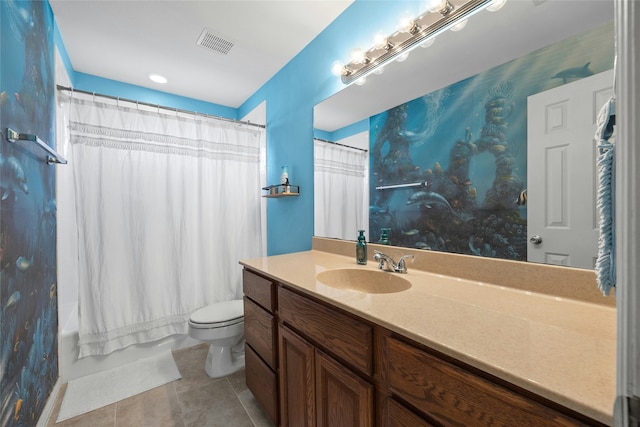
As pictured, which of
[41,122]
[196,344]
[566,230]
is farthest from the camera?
[196,344]

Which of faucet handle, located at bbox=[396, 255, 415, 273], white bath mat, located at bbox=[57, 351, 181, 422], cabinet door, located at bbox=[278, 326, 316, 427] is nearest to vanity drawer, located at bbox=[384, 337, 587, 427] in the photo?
cabinet door, located at bbox=[278, 326, 316, 427]

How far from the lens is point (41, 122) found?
141cm

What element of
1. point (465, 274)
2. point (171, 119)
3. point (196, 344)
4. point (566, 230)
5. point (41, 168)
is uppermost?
point (171, 119)

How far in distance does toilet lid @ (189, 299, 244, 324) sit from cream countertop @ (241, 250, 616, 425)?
1.04 metres

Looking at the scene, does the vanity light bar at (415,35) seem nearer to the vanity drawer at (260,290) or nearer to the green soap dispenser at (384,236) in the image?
the green soap dispenser at (384,236)

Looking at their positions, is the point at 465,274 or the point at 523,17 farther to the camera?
the point at 465,274

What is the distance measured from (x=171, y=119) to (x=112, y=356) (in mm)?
1917

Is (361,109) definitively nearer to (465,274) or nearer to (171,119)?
(465,274)

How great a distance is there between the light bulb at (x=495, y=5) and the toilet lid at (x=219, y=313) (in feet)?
7.10

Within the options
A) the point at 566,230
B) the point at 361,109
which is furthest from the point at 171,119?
the point at 566,230

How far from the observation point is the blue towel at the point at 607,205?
42cm

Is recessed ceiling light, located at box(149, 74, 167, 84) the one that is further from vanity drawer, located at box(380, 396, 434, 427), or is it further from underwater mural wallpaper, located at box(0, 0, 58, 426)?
vanity drawer, located at box(380, 396, 434, 427)

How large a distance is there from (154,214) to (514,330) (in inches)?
93.3

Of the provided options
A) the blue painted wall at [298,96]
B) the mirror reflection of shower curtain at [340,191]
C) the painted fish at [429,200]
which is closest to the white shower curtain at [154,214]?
the blue painted wall at [298,96]
